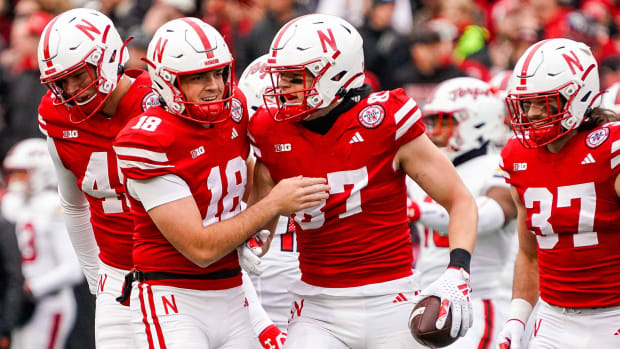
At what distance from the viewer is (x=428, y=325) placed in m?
4.19

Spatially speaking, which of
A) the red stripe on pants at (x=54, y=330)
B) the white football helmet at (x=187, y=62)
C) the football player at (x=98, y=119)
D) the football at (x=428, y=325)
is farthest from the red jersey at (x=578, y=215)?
the red stripe on pants at (x=54, y=330)

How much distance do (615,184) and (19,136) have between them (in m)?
7.27

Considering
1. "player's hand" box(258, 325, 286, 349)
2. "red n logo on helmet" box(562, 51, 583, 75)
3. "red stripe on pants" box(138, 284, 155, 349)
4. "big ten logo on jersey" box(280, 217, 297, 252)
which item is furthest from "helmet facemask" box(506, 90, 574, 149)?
"red stripe on pants" box(138, 284, 155, 349)

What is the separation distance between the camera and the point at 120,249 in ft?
16.9

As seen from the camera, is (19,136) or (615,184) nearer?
(615,184)

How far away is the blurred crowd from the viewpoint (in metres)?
10.1

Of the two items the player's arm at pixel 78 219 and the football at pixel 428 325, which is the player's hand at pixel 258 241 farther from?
the player's arm at pixel 78 219

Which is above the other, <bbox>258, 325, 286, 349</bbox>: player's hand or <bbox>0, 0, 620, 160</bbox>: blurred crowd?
<bbox>258, 325, 286, 349</bbox>: player's hand

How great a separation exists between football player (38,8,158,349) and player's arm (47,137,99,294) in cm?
1

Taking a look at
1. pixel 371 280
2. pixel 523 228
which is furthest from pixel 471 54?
pixel 371 280

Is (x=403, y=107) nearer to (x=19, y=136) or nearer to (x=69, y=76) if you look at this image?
(x=69, y=76)

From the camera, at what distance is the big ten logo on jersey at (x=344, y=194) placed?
4.52 m

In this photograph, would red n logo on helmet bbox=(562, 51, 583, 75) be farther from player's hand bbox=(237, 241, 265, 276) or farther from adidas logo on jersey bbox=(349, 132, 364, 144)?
player's hand bbox=(237, 241, 265, 276)

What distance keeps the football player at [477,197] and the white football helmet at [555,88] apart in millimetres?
1073
